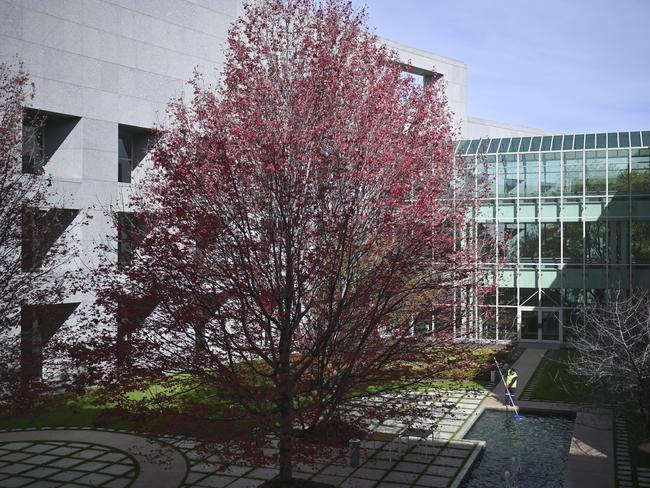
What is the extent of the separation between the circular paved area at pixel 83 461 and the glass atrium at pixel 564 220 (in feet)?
79.8

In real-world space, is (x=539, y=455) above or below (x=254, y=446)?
below

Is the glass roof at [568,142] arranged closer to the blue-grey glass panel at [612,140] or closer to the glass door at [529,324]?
the blue-grey glass panel at [612,140]

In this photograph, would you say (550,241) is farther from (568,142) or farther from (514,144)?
(514,144)

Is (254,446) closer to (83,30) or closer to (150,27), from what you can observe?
(83,30)

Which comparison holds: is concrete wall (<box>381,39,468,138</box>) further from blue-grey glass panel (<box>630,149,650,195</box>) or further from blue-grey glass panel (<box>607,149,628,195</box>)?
blue-grey glass panel (<box>630,149,650,195</box>)

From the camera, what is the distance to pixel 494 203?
140ft

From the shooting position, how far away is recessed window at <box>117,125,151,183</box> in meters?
30.9

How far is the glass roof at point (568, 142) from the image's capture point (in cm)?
4038

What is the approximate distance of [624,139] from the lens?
40.6 m

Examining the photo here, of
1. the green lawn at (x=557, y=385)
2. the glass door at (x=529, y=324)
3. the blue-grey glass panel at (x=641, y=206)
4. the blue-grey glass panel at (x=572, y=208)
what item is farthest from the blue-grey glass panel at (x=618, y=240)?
the green lawn at (x=557, y=385)

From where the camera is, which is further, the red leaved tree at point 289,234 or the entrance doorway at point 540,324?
the entrance doorway at point 540,324

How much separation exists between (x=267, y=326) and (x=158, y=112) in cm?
2015

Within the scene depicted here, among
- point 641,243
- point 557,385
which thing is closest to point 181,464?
point 557,385

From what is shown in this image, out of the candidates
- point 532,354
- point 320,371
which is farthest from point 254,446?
point 532,354
